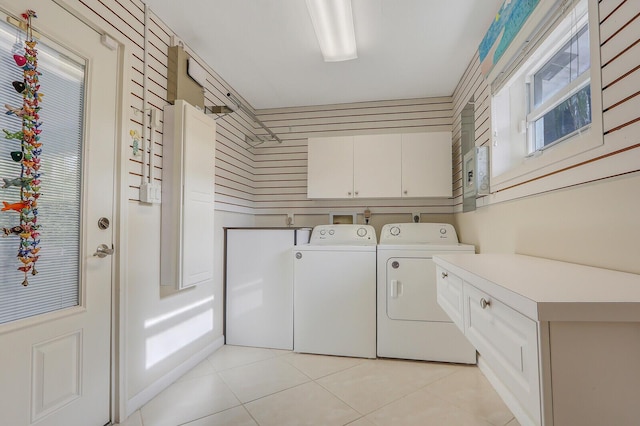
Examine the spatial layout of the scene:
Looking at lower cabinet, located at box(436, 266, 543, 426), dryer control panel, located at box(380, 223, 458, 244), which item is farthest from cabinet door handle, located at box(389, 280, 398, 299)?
lower cabinet, located at box(436, 266, 543, 426)

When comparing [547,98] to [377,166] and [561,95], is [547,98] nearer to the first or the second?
[561,95]

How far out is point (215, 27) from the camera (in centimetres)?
223

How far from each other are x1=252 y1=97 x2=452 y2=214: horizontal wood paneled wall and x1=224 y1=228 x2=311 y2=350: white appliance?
2.60ft

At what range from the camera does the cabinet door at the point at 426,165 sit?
121 inches

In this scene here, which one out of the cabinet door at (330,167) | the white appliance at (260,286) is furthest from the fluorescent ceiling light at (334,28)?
the white appliance at (260,286)

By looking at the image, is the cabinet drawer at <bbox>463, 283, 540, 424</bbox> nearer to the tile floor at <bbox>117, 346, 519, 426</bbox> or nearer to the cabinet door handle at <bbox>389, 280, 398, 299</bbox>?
the tile floor at <bbox>117, 346, 519, 426</bbox>

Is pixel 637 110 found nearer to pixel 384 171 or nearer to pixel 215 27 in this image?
pixel 384 171

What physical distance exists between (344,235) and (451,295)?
1.69 metres

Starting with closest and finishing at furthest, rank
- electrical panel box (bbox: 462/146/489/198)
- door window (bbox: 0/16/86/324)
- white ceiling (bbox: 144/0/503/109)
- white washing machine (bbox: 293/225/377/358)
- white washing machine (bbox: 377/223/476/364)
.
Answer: door window (bbox: 0/16/86/324) → white ceiling (bbox: 144/0/503/109) → electrical panel box (bbox: 462/146/489/198) → white washing machine (bbox: 377/223/476/364) → white washing machine (bbox: 293/225/377/358)

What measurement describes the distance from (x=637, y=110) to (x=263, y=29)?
2.19 meters

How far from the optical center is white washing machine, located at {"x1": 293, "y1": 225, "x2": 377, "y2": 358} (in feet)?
8.73

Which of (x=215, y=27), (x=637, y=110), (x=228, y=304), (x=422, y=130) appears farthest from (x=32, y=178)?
(x=422, y=130)

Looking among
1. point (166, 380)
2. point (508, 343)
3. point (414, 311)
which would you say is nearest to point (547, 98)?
point (508, 343)

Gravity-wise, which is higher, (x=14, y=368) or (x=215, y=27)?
(x=215, y=27)
